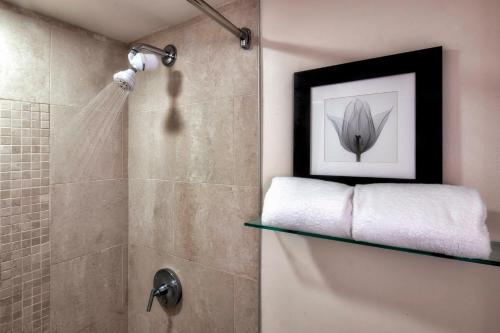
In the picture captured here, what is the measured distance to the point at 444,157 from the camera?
0.65m

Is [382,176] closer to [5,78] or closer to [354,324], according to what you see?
[354,324]

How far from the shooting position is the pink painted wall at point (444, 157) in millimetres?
613

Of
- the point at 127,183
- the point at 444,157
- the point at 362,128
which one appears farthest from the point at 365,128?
the point at 127,183

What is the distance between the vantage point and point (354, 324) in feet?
2.51

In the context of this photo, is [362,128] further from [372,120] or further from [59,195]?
[59,195]

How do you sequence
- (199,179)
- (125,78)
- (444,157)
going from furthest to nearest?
(199,179) → (125,78) → (444,157)

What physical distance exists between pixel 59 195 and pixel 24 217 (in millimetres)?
140

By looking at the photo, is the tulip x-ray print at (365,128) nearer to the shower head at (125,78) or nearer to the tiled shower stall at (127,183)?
the tiled shower stall at (127,183)

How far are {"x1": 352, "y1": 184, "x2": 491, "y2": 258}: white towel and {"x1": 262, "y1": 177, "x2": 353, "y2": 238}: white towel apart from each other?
0.10 ft

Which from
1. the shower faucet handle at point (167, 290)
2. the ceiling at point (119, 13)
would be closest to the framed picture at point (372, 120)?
the ceiling at point (119, 13)

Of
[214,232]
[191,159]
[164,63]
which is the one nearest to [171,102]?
[164,63]

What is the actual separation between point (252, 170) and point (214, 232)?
31 centimetres

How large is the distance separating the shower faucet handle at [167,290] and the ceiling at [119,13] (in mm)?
1115

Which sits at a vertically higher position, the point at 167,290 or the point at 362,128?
the point at 362,128
